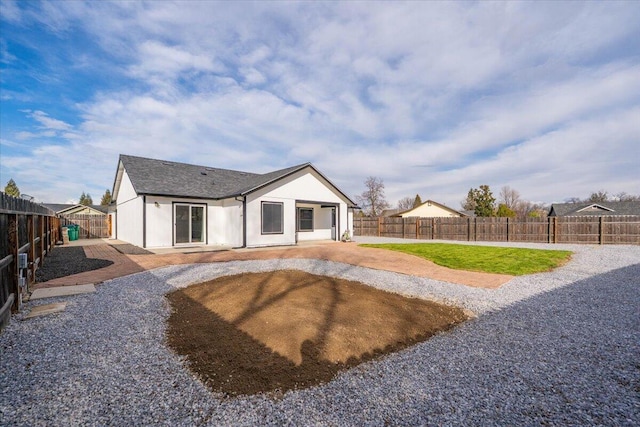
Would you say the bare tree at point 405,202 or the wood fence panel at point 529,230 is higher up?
the bare tree at point 405,202

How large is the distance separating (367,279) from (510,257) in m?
7.54

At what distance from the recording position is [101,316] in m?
4.56

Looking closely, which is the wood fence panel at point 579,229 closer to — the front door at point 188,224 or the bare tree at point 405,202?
the front door at point 188,224

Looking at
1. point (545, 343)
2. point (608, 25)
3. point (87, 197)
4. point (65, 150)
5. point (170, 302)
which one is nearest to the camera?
point (545, 343)

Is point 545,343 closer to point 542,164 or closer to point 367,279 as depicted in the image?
point 367,279

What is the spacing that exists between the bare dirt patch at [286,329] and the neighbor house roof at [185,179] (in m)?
8.51

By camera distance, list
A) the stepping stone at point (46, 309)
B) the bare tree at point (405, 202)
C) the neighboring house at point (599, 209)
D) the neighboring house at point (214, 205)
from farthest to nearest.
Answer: the bare tree at point (405, 202), the neighboring house at point (599, 209), the neighboring house at point (214, 205), the stepping stone at point (46, 309)

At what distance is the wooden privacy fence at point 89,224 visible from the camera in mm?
20281

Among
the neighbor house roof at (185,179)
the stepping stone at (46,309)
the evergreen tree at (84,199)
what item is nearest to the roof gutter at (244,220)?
the neighbor house roof at (185,179)

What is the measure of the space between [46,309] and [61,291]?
128 cm

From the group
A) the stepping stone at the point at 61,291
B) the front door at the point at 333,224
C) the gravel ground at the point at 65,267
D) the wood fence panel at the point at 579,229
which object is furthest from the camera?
the front door at the point at 333,224

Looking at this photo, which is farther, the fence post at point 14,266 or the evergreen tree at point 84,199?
the evergreen tree at point 84,199

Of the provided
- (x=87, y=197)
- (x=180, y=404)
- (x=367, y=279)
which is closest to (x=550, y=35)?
(x=367, y=279)

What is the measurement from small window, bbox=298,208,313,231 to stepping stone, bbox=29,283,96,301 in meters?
12.5
